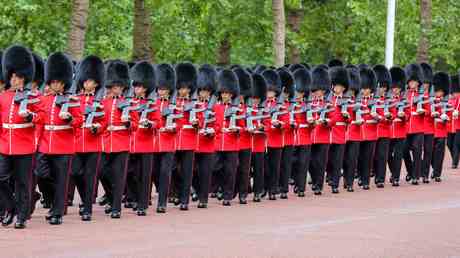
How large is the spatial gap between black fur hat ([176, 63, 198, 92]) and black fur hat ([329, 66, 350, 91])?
3.15 m

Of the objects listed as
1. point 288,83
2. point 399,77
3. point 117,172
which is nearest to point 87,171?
point 117,172

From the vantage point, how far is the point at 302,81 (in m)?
19.3

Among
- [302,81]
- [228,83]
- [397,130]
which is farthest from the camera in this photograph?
[397,130]

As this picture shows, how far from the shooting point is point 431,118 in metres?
21.2

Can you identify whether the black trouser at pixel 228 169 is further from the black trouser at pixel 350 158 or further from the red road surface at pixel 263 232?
the black trouser at pixel 350 158

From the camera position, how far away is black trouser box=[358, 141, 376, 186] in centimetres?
2020

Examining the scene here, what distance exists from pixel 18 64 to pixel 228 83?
143 inches

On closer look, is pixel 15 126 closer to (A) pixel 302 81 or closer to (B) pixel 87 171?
(B) pixel 87 171

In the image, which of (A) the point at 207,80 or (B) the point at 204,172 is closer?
(B) the point at 204,172

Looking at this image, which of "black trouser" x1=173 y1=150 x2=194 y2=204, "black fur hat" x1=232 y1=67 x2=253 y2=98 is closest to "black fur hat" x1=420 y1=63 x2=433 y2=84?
"black fur hat" x1=232 y1=67 x2=253 y2=98

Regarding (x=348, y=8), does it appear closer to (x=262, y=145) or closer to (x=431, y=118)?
(x=431, y=118)

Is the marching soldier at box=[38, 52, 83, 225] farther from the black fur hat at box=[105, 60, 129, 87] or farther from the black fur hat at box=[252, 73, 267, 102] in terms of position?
the black fur hat at box=[252, 73, 267, 102]

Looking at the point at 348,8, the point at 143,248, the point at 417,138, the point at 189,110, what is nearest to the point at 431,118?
the point at 417,138

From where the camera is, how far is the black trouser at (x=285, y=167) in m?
18.5
